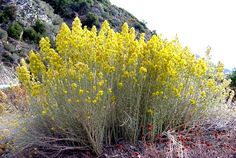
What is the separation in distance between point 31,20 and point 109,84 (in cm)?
1937

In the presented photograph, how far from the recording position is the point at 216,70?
5.57 m

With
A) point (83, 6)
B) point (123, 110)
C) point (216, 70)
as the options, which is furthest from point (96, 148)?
point (83, 6)

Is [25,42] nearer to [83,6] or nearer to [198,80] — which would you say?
[83,6]

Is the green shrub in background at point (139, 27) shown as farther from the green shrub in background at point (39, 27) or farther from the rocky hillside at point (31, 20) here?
the green shrub in background at point (39, 27)

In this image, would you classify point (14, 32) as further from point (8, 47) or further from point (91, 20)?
point (91, 20)

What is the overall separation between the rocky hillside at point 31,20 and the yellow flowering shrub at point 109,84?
1286 cm

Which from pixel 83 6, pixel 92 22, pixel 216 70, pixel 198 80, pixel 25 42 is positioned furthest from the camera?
pixel 83 6

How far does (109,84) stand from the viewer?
4695mm

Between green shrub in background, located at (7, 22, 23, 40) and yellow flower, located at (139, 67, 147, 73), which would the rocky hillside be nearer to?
green shrub in background, located at (7, 22, 23, 40)

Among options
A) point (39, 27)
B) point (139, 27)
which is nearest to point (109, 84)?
point (39, 27)

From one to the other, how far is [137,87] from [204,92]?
0.81 m

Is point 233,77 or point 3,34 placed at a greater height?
point 233,77

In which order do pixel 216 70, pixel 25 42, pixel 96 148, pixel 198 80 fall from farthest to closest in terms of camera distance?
pixel 25 42 < pixel 216 70 < pixel 198 80 < pixel 96 148

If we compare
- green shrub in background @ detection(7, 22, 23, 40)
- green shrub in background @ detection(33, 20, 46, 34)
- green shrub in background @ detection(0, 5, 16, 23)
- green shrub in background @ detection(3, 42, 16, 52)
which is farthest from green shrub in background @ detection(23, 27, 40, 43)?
green shrub in background @ detection(3, 42, 16, 52)
